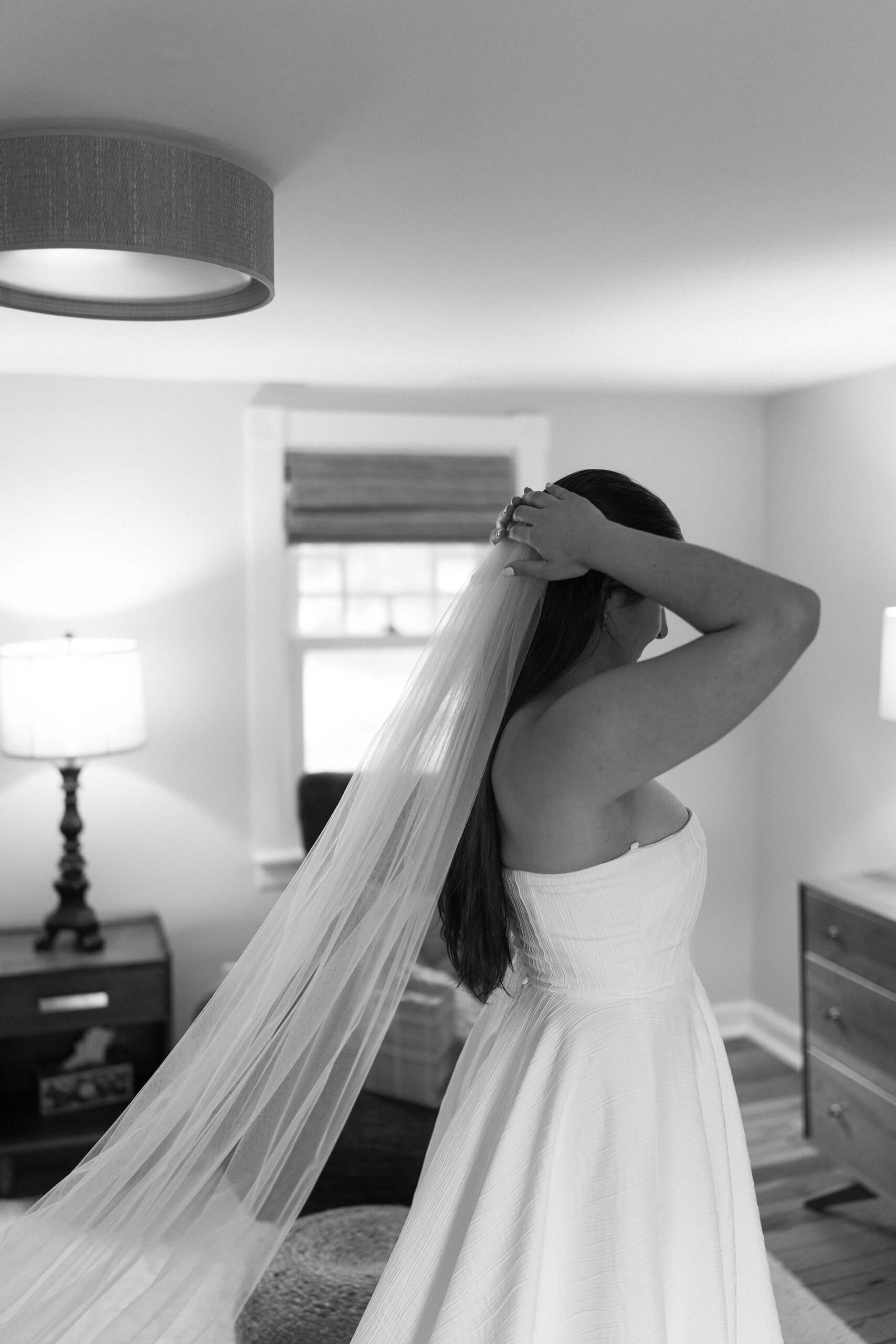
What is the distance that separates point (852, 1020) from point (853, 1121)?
11.1 inches

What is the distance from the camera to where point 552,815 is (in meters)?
1.39

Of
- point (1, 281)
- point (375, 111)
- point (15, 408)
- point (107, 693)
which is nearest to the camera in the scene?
point (375, 111)

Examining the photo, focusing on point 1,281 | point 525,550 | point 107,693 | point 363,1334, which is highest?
point 1,281

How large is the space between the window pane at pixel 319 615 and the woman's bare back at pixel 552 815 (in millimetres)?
2747

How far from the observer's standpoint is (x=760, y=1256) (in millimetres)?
1487

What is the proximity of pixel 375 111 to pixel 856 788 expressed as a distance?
10.3ft

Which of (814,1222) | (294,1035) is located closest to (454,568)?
(814,1222)

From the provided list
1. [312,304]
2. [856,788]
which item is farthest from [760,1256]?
[856,788]

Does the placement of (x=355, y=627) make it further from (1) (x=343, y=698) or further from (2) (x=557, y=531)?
(2) (x=557, y=531)

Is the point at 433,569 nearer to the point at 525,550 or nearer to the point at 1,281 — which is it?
the point at 1,281

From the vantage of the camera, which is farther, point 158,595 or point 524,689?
point 158,595

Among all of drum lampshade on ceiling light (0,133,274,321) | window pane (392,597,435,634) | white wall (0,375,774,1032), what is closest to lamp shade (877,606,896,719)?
white wall (0,375,774,1032)

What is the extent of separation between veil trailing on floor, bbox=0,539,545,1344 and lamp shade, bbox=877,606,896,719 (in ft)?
6.84

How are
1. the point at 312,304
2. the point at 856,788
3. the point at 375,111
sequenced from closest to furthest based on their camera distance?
the point at 375,111 < the point at 312,304 < the point at 856,788
